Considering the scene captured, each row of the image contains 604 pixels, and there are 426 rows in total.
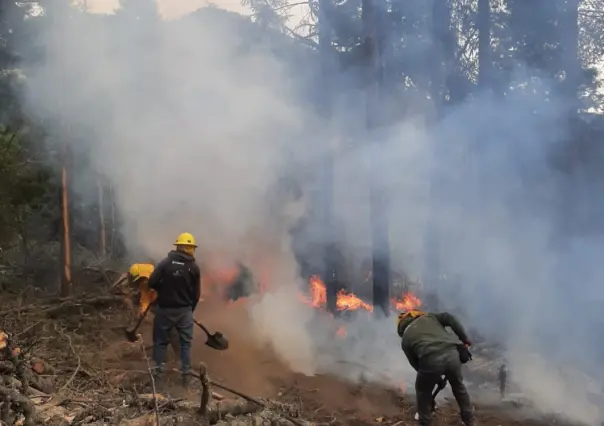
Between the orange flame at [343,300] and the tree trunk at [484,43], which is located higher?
the tree trunk at [484,43]

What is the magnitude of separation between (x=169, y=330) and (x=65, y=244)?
429 centimetres

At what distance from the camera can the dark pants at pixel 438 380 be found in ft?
A: 17.7

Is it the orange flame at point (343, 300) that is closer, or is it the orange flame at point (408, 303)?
the orange flame at point (408, 303)

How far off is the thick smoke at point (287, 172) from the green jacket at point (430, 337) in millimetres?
2685

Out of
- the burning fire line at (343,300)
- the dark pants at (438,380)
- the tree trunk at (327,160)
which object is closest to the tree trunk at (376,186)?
the burning fire line at (343,300)

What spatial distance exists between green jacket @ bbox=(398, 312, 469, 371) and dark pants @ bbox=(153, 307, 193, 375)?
2448mm

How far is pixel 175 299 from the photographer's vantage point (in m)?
6.45

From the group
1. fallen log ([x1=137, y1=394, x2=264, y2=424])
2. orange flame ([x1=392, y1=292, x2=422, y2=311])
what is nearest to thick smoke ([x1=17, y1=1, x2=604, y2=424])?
orange flame ([x1=392, y1=292, x2=422, y2=311])

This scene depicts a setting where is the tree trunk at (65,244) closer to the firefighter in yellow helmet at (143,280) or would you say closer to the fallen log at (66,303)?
the fallen log at (66,303)

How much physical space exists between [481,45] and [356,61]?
2290 mm

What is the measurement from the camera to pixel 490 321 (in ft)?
30.7

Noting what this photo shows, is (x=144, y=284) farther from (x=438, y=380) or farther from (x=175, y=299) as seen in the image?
(x=438, y=380)

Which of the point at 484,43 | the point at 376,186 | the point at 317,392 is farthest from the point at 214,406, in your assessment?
the point at 484,43

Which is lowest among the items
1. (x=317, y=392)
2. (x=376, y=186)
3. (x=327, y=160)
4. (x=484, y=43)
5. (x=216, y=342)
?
(x=317, y=392)
